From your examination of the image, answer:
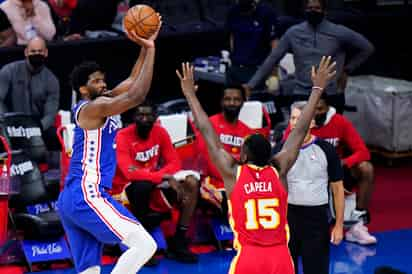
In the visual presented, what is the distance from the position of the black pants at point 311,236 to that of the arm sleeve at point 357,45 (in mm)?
3789

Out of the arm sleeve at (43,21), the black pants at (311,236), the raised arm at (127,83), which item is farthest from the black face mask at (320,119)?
the arm sleeve at (43,21)

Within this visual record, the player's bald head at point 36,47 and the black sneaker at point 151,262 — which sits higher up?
the player's bald head at point 36,47

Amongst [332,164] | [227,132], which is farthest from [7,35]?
[332,164]

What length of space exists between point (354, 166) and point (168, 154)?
1955 mm

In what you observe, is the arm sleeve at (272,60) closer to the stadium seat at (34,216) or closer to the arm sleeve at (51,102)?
the arm sleeve at (51,102)

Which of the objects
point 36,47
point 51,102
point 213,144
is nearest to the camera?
point 213,144

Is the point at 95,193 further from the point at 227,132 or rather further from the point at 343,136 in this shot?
the point at 343,136

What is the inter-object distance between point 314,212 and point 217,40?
6.05m

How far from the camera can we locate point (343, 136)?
10.7 m

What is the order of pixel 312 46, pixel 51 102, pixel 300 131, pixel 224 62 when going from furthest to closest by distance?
pixel 224 62 < pixel 312 46 < pixel 51 102 < pixel 300 131

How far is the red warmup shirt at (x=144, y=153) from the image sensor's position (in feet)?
32.8

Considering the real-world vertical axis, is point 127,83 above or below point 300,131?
above

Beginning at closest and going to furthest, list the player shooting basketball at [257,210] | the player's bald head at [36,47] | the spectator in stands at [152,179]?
1. the player shooting basketball at [257,210]
2. the spectator in stands at [152,179]
3. the player's bald head at [36,47]

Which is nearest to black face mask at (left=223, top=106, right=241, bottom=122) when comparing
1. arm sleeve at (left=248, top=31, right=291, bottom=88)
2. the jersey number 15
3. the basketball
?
arm sleeve at (left=248, top=31, right=291, bottom=88)
